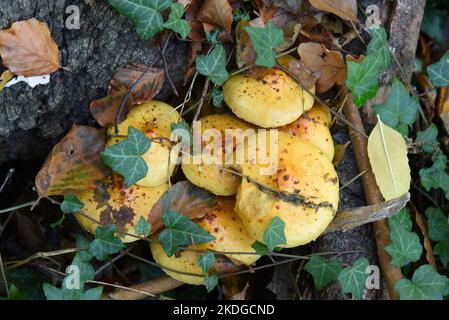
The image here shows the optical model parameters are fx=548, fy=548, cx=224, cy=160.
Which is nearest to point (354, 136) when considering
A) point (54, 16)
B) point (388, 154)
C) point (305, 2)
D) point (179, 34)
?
point (388, 154)

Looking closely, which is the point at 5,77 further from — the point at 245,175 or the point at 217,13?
the point at 245,175

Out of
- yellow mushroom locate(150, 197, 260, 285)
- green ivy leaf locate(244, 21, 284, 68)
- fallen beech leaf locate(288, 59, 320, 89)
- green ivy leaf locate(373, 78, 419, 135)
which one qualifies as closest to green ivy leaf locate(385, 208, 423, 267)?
green ivy leaf locate(373, 78, 419, 135)

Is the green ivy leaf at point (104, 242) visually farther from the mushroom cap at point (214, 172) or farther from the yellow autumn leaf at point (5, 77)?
the yellow autumn leaf at point (5, 77)

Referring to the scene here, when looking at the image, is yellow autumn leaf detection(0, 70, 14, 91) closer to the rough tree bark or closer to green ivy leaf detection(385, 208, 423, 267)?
the rough tree bark

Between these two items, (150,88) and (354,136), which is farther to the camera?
(354,136)

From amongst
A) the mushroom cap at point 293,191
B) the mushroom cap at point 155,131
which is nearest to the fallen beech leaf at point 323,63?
the mushroom cap at point 293,191

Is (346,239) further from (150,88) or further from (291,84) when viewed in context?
(150,88)
